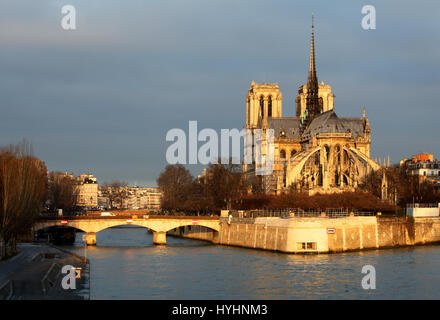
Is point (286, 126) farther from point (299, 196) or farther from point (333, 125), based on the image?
point (299, 196)

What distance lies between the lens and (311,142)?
11606 cm

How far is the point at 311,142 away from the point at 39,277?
77.8 m

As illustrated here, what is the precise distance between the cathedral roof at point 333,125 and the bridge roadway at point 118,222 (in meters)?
35.3

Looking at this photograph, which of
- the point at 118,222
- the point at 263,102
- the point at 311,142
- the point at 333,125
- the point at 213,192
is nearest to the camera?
the point at 118,222

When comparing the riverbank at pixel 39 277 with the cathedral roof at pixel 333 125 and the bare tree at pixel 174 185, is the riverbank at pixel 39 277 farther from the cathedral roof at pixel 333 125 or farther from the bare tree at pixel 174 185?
the bare tree at pixel 174 185

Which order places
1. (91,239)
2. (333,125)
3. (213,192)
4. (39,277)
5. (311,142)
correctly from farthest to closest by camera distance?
(311,142)
(333,125)
(213,192)
(91,239)
(39,277)

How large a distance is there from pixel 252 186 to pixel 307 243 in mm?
55406

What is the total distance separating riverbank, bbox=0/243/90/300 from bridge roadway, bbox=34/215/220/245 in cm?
1947

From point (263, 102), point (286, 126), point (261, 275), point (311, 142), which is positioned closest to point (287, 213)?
point (261, 275)

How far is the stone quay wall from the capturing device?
61072 mm

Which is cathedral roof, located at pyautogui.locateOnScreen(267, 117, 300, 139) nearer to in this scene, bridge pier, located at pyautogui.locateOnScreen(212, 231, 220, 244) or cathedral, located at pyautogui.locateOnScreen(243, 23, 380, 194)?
cathedral, located at pyautogui.locateOnScreen(243, 23, 380, 194)

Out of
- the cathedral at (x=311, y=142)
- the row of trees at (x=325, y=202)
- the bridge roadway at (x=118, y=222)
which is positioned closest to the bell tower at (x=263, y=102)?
the cathedral at (x=311, y=142)
